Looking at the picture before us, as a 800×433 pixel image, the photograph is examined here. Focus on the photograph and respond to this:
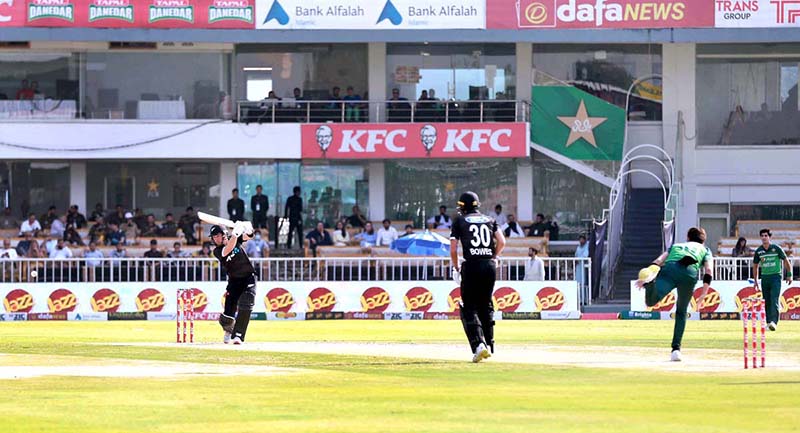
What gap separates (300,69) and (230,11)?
3308mm

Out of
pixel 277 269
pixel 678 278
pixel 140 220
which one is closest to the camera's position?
pixel 678 278

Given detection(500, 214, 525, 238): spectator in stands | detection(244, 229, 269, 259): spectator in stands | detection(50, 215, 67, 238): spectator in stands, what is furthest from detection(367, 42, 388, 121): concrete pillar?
detection(50, 215, 67, 238): spectator in stands

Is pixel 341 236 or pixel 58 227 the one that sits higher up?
pixel 58 227

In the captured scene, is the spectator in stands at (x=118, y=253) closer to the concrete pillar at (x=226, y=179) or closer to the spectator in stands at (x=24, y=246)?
the spectator in stands at (x=24, y=246)

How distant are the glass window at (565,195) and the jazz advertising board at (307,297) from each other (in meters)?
10.3

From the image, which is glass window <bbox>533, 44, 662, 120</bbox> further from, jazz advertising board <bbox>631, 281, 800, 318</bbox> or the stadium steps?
jazz advertising board <bbox>631, 281, 800, 318</bbox>

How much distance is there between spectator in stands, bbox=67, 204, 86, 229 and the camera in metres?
44.1

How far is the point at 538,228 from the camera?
142 feet

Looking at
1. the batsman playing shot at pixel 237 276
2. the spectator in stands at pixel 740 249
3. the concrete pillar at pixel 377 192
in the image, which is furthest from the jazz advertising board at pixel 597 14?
the batsman playing shot at pixel 237 276

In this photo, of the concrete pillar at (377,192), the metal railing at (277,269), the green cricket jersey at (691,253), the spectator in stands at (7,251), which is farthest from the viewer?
the concrete pillar at (377,192)

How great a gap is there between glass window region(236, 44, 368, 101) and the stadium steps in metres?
8.51

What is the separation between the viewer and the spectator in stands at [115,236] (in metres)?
42.1

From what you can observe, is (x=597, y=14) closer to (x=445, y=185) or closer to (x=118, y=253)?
(x=445, y=185)

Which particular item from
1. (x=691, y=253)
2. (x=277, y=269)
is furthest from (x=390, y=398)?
(x=277, y=269)
